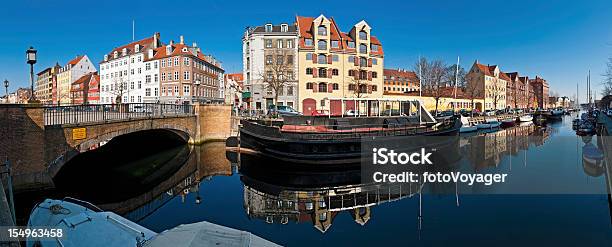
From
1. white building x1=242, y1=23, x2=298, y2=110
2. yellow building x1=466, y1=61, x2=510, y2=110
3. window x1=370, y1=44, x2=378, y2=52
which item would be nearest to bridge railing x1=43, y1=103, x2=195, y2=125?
white building x1=242, y1=23, x2=298, y2=110

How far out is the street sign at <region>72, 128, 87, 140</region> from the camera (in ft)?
51.7

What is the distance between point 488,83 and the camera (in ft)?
313

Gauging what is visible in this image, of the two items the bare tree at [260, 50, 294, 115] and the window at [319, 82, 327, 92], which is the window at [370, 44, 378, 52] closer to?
the window at [319, 82, 327, 92]

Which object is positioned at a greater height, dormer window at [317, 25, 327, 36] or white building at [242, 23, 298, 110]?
dormer window at [317, 25, 327, 36]

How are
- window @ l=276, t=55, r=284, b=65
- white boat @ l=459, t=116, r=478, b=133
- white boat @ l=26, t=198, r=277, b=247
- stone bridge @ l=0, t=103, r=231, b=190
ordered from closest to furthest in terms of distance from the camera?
white boat @ l=26, t=198, r=277, b=247 → stone bridge @ l=0, t=103, r=231, b=190 → white boat @ l=459, t=116, r=478, b=133 → window @ l=276, t=55, r=284, b=65

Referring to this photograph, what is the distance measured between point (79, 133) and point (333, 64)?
4265 cm

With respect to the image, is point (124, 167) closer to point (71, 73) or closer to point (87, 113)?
point (87, 113)

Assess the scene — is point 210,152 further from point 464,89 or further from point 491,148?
point 464,89

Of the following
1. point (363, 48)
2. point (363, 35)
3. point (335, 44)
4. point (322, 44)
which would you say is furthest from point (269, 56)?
point (363, 35)

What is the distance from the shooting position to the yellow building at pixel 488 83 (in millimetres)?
92312

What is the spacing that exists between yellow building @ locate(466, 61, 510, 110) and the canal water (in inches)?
3023

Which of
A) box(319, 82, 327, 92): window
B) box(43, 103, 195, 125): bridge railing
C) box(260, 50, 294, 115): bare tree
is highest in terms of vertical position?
box(260, 50, 294, 115): bare tree

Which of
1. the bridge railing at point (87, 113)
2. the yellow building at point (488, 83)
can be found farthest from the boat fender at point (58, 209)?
the yellow building at point (488, 83)

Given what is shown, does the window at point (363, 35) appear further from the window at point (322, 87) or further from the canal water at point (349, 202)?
the canal water at point (349, 202)
